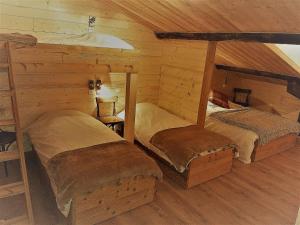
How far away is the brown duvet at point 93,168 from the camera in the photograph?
6.47 ft

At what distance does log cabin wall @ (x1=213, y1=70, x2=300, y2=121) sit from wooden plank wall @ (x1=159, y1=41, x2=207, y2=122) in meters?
1.54

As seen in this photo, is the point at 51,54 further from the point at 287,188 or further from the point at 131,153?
the point at 287,188

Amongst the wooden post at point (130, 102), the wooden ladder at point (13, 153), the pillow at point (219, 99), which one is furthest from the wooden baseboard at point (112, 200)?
the pillow at point (219, 99)

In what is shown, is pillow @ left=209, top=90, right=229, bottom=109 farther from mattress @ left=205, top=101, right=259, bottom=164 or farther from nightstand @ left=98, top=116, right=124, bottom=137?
nightstand @ left=98, top=116, right=124, bottom=137

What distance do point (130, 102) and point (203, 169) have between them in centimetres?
131

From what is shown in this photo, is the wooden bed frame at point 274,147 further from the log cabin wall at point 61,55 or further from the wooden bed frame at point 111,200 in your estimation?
the log cabin wall at point 61,55

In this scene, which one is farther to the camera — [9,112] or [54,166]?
[9,112]

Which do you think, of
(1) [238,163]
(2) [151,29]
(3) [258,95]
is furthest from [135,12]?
(3) [258,95]

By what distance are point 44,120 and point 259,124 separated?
10.8ft

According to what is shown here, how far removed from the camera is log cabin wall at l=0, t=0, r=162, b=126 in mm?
2805

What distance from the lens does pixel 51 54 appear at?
3.04 meters

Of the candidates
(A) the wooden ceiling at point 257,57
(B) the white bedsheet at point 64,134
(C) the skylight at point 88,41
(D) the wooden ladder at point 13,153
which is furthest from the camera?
(A) the wooden ceiling at point 257,57

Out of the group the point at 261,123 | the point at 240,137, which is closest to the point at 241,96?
the point at 261,123

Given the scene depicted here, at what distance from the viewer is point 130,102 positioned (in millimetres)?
3240
